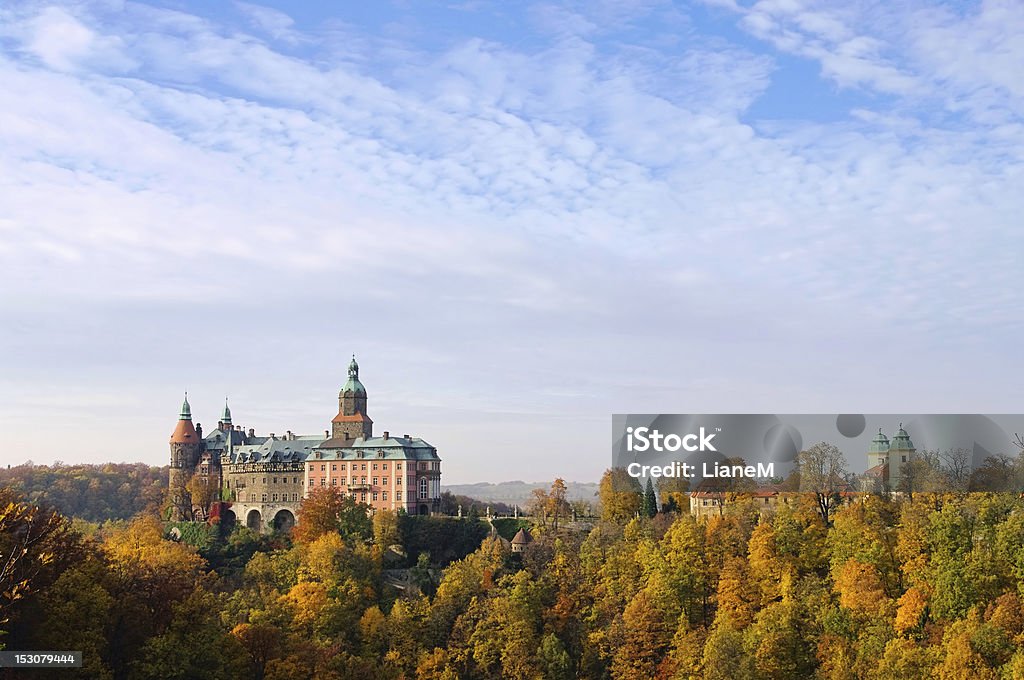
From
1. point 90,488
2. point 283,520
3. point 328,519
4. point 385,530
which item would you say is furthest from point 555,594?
point 90,488

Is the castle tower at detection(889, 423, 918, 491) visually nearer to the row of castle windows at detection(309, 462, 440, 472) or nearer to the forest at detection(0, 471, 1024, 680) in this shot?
the forest at detection(0, 471, 1024, 680)

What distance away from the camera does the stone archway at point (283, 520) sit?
353 ft

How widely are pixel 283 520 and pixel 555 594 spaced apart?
35.4m

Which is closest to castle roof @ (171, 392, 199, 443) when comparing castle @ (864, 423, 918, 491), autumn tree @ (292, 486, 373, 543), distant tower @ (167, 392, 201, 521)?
distant tower @ (167, 392, 201, 521)

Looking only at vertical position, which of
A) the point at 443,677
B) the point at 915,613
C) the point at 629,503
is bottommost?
the point at 443,677

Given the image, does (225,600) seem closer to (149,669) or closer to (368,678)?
(368,678)

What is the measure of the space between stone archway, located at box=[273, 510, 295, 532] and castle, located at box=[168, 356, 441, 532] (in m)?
0.10

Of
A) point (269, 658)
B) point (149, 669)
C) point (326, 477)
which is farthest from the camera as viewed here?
point (326, 477)

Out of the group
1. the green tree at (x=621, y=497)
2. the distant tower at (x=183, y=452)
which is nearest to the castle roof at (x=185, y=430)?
the distant tower at (x=183, y=452)

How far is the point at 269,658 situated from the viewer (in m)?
62.2

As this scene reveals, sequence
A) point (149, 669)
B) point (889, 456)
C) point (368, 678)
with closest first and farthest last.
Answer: point (149, 669)
point (368, 678)
point (889, 456)

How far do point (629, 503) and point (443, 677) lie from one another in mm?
25492

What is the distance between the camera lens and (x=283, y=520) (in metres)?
109

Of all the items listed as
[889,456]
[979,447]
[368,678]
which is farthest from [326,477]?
[979,447]
